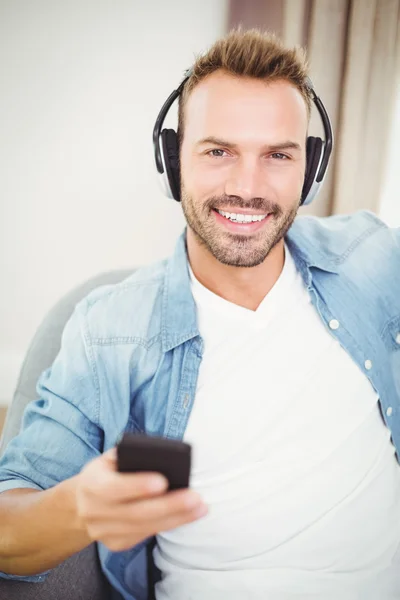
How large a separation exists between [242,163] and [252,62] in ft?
0.57

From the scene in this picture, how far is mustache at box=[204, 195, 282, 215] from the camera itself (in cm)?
86

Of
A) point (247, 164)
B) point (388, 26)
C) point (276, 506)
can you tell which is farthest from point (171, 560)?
point (388, 26)

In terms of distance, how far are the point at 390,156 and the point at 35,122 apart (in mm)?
1295

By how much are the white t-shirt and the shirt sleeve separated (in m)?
0.18

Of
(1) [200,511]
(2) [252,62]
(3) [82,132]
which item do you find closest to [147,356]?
(1) [200,511]

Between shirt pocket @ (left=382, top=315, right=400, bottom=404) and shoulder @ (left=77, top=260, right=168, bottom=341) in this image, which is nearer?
shoulder @ (left=77, top=260, right=168, bottom=341)

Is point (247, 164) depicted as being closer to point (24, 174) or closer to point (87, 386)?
point (87, 386)

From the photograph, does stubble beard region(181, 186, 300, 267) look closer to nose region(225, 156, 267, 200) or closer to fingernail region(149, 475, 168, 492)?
nose region(225, 156, 267, 200)

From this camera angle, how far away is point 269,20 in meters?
1.49

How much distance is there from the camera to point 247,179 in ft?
2.76

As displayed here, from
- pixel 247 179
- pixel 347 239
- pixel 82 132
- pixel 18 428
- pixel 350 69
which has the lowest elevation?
pixel 18 428

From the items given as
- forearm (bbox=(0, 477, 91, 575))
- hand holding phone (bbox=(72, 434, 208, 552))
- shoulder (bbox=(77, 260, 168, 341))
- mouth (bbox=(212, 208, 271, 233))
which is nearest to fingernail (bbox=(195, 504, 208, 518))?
hand holding phone (bbox=(72, 434, 208, 552))

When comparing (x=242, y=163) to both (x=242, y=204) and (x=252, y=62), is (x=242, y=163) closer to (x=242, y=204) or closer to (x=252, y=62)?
A: (x=242, y=204)

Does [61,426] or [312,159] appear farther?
[312,159]
